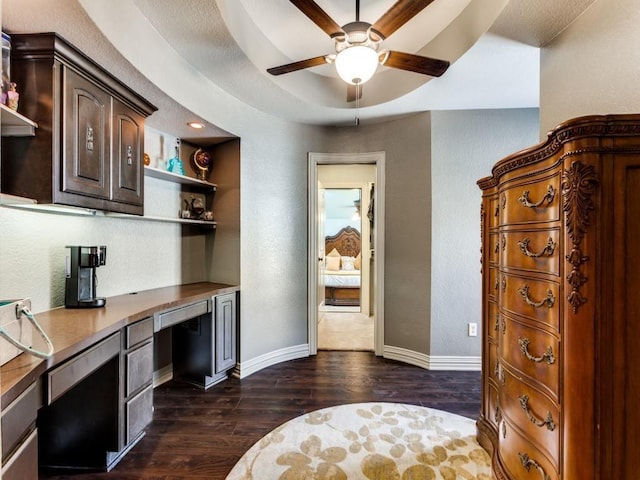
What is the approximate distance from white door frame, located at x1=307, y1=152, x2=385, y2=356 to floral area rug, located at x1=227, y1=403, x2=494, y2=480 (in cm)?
113

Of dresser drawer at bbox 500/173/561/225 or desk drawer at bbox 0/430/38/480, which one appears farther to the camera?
dresser drawer at bbox 500/173/561/225

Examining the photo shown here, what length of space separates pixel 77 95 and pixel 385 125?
2.67 m

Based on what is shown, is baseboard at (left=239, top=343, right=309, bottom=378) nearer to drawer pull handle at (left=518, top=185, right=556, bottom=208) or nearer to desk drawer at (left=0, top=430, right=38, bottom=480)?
desk drawer at (left=0, top=430, right=38, bottom=480)

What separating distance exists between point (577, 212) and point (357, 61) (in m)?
1.30

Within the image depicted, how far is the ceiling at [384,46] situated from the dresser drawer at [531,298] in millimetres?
1500

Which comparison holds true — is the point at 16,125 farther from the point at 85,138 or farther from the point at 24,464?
the point at 24,464

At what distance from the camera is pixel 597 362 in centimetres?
105

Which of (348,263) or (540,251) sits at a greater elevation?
(540,251)

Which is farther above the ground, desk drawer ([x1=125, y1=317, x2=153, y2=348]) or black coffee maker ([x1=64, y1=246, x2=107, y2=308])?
black coffee maker ([x1=64, y1=246, x2=107, y2=308])

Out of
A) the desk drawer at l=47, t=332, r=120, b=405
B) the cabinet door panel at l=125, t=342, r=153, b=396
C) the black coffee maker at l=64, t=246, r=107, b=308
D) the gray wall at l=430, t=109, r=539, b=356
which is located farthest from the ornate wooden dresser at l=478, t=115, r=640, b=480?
the black coffee maker at l=64, t=246, r=107, b=308

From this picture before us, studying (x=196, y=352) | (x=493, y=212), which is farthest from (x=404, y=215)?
(x=196, y=352)

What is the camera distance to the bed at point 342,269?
6.18m

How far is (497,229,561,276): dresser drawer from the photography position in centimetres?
117

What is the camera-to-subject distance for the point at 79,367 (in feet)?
4.60
